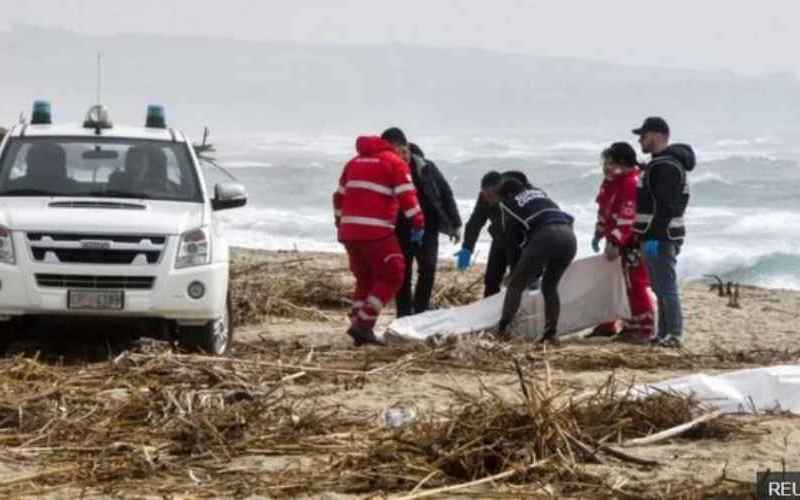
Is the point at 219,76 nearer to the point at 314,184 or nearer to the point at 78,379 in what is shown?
the point at 314,184

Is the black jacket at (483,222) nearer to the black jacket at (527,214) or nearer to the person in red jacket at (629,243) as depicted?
the black jacket at (527,214)

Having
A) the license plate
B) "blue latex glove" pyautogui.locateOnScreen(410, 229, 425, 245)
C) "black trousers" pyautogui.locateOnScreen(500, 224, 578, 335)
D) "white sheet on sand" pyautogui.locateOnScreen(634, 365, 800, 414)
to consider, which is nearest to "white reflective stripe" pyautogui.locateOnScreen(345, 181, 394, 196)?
"blue latex glove" pyautogui.locateOnScreen(410, 229, 425, 245)

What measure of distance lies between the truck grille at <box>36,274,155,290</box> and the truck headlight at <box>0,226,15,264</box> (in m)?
0.23

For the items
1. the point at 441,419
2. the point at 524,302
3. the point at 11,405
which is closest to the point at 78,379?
the point at 11,405

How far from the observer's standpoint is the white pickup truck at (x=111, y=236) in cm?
1048

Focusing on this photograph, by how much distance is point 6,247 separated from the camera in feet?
34.5

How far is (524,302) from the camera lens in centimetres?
1270

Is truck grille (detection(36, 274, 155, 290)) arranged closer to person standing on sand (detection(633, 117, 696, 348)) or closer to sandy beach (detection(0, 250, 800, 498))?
sandy beach (detection(0, 250, 800, 498))

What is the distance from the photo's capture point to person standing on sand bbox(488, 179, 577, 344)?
1223cm

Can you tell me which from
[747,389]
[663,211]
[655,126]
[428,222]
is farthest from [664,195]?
[747,389]

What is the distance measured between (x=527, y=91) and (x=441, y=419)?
10764 centimetres

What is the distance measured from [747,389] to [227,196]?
424 cm

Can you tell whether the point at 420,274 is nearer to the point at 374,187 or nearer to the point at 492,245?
the point at 492,245

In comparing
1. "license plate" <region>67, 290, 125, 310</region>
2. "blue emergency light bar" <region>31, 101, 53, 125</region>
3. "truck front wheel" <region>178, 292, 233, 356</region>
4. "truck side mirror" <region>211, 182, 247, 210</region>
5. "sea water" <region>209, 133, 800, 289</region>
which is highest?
"blue emergency light bar" <region>31, 101, 53, 125</region>
